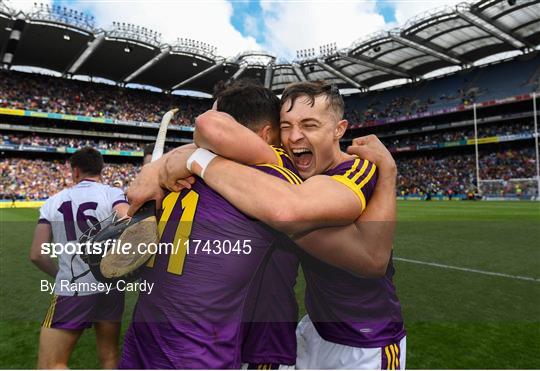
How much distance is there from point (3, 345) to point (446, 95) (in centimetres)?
5128

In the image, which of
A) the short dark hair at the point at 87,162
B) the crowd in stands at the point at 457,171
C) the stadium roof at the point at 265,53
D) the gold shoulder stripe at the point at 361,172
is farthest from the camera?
the crowd in stands at the point at 457,171

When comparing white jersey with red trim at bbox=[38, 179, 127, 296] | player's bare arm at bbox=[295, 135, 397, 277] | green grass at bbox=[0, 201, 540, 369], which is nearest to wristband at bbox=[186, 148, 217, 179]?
player's bare arm at bbox=[295, 135, 397, 277]

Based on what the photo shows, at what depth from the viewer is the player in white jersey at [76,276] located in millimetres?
3037

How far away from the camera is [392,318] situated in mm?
1958

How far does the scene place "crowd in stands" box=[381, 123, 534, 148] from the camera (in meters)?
40.7

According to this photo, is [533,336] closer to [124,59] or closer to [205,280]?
[205,280]

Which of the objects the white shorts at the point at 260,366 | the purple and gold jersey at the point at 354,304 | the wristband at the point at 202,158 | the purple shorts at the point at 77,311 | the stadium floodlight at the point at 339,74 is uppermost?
the stadium floodlight at the point at 339,74

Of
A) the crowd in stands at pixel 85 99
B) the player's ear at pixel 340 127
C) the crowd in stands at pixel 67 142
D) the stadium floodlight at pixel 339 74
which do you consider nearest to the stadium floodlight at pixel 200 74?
the crowd in stands at pixel 85 99

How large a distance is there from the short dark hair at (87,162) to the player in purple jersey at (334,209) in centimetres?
226

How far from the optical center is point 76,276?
124 inches

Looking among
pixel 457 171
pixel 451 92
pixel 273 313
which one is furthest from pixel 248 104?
pixel 451 92

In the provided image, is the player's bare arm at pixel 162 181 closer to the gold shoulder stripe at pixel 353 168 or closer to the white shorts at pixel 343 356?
the gold shoulder stripe at pixel 353 168

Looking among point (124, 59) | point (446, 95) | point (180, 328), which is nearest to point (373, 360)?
point (180, 328)

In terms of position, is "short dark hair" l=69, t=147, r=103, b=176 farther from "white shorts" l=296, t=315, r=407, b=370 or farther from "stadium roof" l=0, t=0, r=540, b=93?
"stadium roof" l=0, t=0, r=540, b=93
